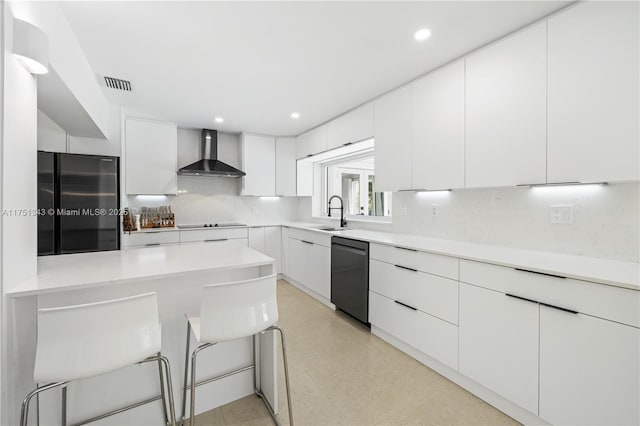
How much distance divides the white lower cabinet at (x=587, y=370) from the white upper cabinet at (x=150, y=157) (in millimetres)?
4234

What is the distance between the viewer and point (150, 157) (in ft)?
12.5

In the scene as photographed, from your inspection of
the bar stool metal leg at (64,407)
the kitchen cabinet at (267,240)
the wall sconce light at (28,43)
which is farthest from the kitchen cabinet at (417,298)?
the wall sconce light at (28,43)

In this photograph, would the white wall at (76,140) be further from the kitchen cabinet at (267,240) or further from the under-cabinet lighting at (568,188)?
the under-cabinet lighting at (568,188)

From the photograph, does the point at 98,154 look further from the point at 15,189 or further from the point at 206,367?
the point at 206,367

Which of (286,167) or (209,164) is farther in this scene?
(286,167)

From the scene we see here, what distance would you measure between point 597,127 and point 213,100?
10.6 feet

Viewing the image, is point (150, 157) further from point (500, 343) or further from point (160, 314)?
point (500, 343)

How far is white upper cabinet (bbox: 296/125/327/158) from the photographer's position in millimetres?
3980

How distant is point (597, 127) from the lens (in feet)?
5.00

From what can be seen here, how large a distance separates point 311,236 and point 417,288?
178cm

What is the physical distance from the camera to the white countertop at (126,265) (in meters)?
1.23

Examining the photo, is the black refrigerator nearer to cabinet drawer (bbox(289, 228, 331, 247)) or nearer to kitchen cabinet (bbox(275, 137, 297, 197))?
cabinet drawer (bbox(289, 228, 331, 247))

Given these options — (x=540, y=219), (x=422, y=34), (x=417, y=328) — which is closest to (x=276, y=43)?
(x=422, y=34)

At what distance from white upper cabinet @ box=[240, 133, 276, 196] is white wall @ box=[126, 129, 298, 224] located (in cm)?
30
